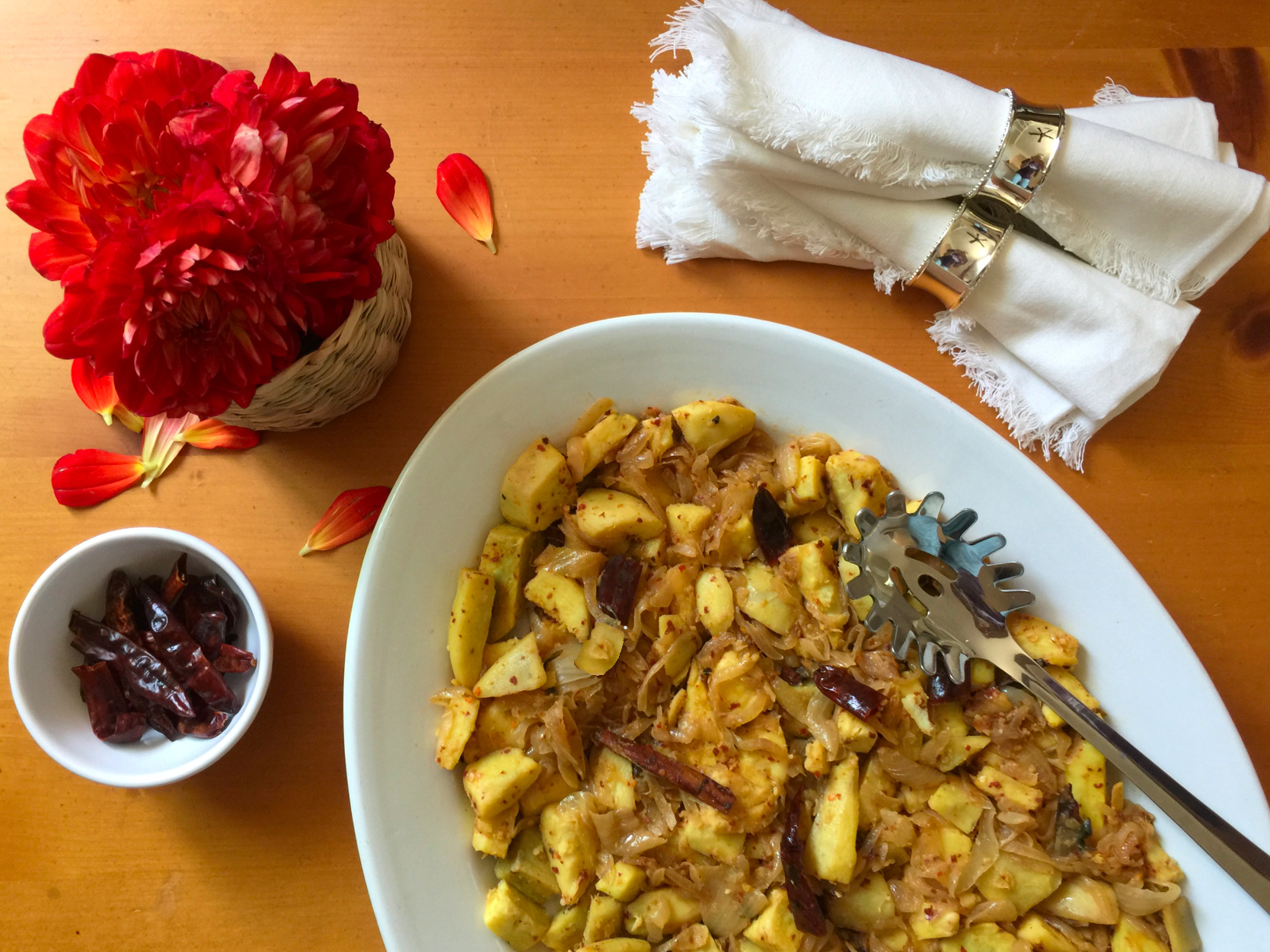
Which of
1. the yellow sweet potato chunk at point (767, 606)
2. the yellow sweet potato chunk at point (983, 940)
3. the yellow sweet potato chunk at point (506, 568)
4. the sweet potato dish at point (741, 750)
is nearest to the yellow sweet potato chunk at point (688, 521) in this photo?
the sweet potato dish at point (741, 750)

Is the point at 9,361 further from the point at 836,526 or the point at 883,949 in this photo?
the point at 883,949

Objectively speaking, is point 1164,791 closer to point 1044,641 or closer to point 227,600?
point 1044,641

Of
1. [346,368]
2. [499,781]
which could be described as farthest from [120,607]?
[499,781]


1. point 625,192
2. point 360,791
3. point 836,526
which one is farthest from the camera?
point 625,192

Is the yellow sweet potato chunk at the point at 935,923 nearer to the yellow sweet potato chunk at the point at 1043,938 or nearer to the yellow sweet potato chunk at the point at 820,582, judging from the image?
the yellow sweet potato chunk at the point at 1043,938

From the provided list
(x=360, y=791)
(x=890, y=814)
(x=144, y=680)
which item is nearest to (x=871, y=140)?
(x=890, y=814)

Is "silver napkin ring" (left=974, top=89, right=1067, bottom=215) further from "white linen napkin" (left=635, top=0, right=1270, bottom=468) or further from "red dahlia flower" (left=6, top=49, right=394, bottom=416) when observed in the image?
"red dahlia flower" (left=6, top=49, right=394, bottom=416)

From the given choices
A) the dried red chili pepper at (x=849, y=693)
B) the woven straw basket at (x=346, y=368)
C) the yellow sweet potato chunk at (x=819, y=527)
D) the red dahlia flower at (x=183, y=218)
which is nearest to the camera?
the red dahlia flower at (x=183, y=218)
